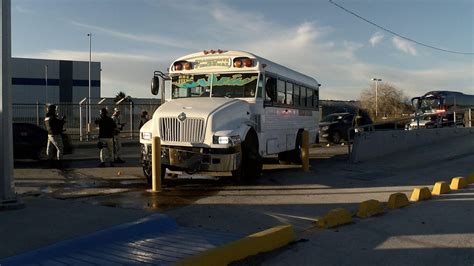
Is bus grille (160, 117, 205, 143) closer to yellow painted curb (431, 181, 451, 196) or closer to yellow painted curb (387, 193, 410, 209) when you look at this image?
yellow painted curb (387, 193, 410, 209)

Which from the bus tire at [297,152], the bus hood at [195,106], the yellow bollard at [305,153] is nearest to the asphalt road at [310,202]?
the yellow bollard at [305,153]

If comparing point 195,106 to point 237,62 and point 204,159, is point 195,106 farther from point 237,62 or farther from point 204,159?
point 237,62

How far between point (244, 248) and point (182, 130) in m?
5.21

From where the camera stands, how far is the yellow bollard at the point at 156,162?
10320mm

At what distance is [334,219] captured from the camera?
777 centimetres

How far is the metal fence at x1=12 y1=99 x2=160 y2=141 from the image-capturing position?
2534 centimetres

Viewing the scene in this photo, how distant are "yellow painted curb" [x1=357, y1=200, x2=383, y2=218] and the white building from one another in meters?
64.3

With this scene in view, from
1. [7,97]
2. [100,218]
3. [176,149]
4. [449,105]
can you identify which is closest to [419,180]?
[176,149]

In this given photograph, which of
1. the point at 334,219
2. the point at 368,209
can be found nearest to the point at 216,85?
the point at 368,209

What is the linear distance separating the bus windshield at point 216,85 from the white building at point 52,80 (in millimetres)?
59168

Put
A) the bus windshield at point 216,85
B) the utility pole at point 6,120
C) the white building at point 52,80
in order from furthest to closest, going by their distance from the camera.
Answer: the white building at point 52,80, the bus windshield at point 216,85, the utility pole at point 6,120

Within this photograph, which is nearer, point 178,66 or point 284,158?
point 178,66

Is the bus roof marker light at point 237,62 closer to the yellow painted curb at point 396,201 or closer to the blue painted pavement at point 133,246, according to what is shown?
the yellow painted curb at point 396,201

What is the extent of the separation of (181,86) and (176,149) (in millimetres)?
2366
